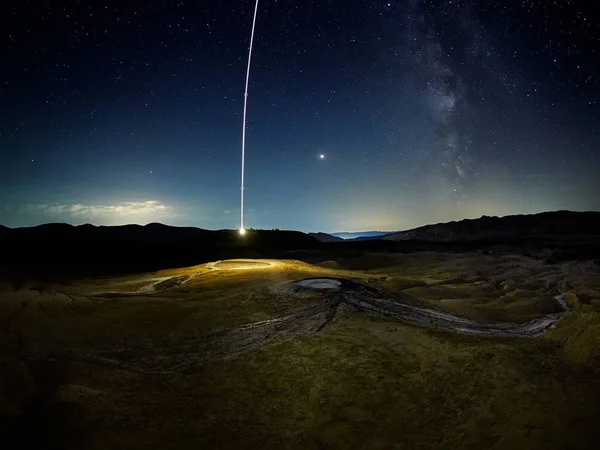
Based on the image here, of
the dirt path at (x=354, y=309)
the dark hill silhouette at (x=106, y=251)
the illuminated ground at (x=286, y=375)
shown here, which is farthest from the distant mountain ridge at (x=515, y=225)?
the illuminated ground at (x=286, y=375)

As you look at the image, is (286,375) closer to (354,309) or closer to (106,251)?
(354,309)

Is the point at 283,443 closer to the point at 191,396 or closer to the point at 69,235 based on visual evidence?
the point at 191,396

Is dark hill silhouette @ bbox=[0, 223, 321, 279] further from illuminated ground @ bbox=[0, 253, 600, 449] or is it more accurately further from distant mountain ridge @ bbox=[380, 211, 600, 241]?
distant mountain ridge @ bbox=[380, 211, 600, 241]

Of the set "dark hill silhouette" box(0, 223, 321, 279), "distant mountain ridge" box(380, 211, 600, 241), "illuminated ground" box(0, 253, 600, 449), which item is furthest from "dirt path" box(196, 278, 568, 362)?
"distant mountain ridge" box(380, 211, 600, 241)

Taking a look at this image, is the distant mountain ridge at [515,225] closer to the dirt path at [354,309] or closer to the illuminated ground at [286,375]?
the dirt path at [354,309]

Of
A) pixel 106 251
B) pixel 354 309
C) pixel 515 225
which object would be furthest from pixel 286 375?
pixel 515 225
